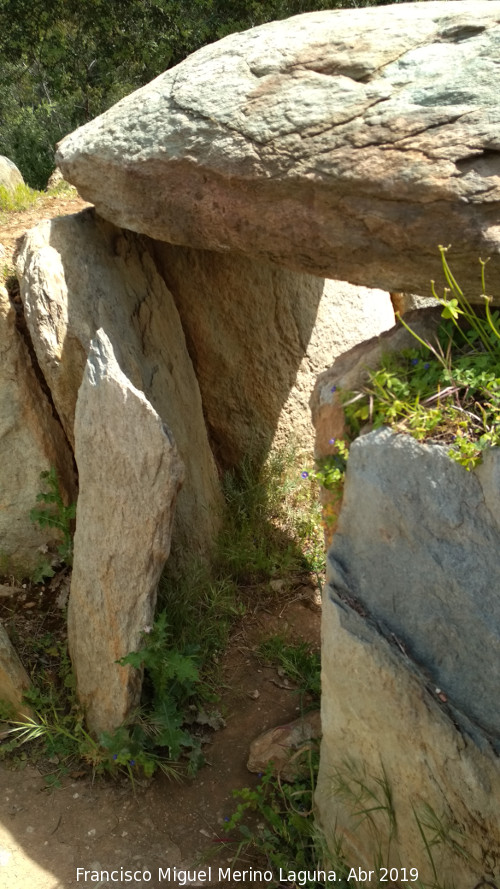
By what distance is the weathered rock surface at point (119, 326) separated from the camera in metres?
4.04

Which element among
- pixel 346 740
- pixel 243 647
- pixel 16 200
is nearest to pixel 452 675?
pixel 346 740

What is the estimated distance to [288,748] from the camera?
373cm

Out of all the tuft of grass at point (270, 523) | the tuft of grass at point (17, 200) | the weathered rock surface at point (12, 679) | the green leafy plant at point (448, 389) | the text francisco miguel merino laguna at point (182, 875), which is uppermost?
the tuft of grass at point (17, 200)

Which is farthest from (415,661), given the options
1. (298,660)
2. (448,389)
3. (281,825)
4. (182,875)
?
(298,660)

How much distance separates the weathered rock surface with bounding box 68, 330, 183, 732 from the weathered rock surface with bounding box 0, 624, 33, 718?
0.91 ft

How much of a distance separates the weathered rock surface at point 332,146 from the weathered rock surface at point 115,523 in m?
0.77

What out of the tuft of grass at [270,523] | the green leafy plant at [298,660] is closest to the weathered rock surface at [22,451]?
the tuft of grass at [270,523]

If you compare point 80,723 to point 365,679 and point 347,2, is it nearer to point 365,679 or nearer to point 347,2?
point 365,679

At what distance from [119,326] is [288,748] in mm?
2162

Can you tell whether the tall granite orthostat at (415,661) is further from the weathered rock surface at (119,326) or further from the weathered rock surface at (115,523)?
the weathered rock surface at (119,326)

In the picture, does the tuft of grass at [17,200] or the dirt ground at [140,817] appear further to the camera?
the tuft of grass at [17,200]

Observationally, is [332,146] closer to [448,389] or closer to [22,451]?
[448,389]

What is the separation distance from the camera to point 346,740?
3000 millimetres

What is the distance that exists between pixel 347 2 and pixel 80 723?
8009mm
